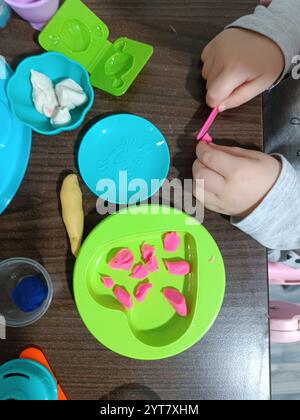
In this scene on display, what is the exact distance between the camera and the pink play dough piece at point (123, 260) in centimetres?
50

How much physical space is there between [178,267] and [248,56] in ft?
0.98

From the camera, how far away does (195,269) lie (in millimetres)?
499

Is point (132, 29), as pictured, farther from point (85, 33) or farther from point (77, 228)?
point (77, 228)

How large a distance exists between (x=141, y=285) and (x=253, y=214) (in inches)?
6.7

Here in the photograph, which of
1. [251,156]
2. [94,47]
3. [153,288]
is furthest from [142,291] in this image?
[94,47]

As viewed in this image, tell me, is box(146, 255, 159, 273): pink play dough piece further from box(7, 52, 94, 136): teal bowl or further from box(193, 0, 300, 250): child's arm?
box(7, 52, 94, 136): teal bowl

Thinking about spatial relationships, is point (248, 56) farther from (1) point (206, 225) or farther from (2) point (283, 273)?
(2) point (283, 273)

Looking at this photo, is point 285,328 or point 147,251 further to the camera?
point 285,328

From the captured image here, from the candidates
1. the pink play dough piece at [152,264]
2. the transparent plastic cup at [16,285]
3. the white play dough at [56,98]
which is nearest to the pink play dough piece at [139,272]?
the pink play dough piece at [152,264]

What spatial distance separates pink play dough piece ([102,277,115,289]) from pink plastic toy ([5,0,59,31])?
0.36 m

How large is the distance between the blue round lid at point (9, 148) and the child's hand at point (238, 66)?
10.0 inches

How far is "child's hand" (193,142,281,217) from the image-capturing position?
0.49m

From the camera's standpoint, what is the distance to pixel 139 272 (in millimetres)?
497

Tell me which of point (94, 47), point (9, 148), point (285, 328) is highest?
point (94, 47)
